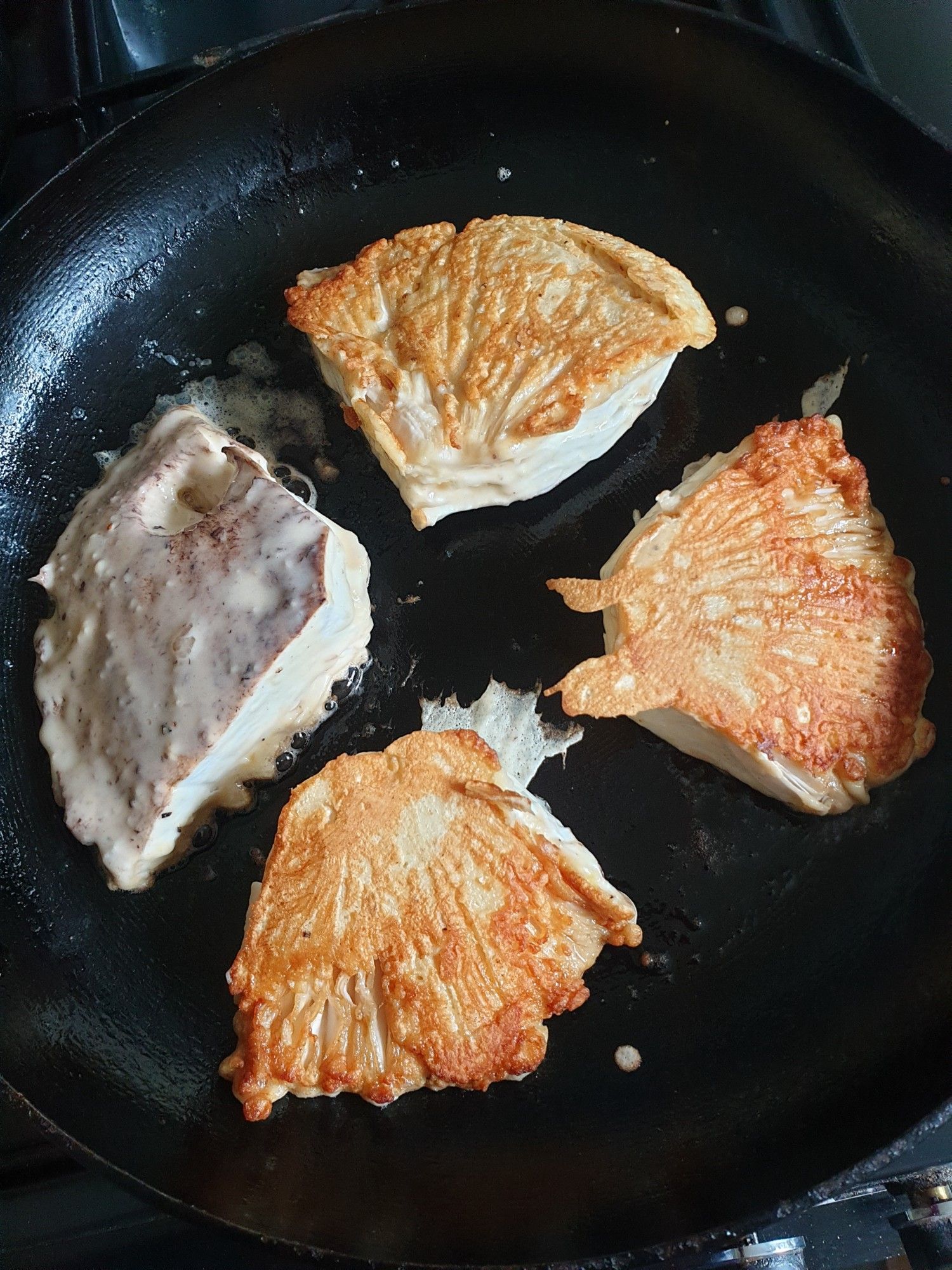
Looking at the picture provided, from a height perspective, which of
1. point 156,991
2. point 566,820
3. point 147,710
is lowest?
point 566,820

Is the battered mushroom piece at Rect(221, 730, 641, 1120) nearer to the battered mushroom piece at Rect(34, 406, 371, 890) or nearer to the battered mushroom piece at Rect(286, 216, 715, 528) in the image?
the battered mushroom piece at Rect(34, 406, 371, 890)

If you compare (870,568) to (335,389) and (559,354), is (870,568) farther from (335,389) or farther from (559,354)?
(335,389)

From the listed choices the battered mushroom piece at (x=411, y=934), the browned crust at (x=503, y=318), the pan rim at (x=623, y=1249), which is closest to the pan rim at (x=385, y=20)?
the browned crust at (x=503, y=318)

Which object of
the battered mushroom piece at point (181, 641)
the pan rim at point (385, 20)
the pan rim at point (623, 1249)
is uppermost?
the pan rim at point (385, 20)

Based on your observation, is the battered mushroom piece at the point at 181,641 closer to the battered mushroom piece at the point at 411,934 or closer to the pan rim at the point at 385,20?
the battered mushroom piece at the point at 411,934

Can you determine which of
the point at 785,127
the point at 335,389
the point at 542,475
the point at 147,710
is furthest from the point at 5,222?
the point at 785,127

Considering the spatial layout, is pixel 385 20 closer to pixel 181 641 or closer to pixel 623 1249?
pixel 181 641

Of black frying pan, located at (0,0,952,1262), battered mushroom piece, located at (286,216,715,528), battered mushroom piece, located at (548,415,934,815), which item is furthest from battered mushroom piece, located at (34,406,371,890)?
battered mushroom piece, located at (548,415,934,815)
